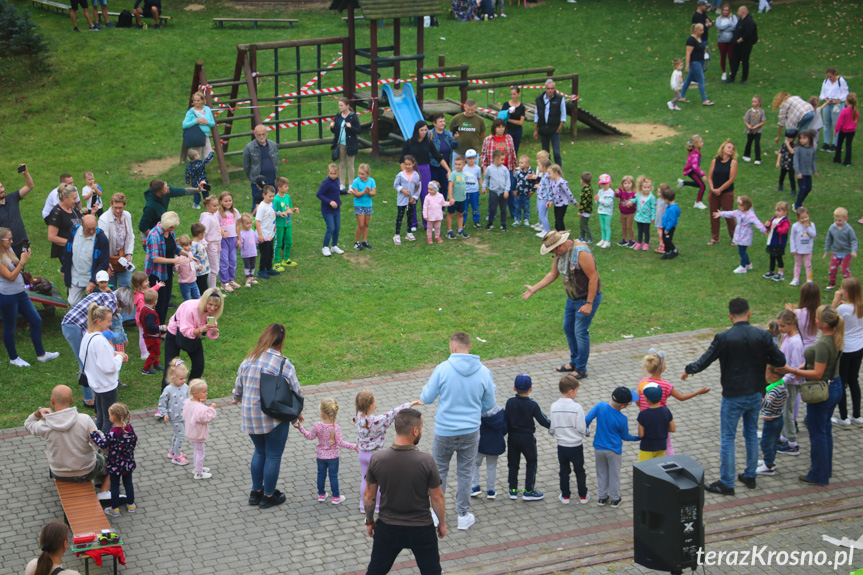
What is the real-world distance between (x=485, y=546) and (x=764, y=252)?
9.93 metres

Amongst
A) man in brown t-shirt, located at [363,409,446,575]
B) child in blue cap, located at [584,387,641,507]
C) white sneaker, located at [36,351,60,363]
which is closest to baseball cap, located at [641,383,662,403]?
child in blue cap, located at [584,387,641,507]

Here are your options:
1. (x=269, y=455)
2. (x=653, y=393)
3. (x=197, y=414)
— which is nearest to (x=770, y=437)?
(x=653, y=393)

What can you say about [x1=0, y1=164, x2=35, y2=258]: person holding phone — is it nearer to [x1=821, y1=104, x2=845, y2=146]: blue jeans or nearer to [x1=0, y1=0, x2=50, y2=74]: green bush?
[x1=0, y1=0, x2=50, y2=74]: green bush

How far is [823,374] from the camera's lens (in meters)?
8.47

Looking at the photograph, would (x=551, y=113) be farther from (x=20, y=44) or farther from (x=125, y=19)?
(x=125, y=19)

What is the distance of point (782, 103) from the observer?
19.0 metres

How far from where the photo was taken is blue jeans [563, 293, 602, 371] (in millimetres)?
10453

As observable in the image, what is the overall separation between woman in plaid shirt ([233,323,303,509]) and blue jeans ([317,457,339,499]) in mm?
408

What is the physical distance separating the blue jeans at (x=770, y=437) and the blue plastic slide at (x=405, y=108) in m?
12.5

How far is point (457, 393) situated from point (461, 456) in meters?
0.64

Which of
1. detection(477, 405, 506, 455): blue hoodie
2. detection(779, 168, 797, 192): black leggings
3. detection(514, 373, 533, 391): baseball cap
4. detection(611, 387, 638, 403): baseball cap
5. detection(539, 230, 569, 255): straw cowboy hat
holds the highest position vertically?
detection(539, 230, 569, 255): straw cowboy hat

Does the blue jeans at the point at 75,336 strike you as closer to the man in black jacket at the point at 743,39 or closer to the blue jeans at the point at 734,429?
the blue jeans at the point at 734,429

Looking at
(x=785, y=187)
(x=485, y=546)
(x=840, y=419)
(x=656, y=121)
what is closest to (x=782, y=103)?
(x=785, y=187)

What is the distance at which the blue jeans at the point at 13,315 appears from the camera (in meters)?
10.8
